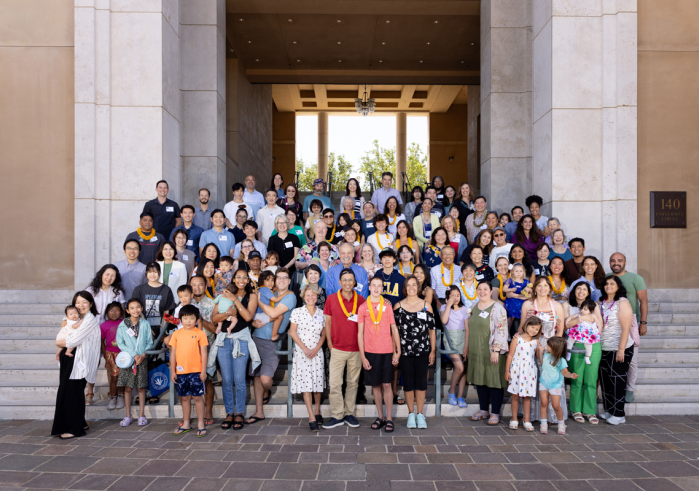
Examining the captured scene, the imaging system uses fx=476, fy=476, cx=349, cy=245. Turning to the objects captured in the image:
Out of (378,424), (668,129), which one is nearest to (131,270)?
(378,424)

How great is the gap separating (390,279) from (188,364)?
261 centimetres

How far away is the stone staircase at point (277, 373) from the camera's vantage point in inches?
231

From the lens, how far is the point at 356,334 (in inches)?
220

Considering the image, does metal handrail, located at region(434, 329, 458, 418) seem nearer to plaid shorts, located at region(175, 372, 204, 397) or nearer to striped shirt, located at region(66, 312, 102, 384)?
plaid shorts, located at region(175, 372, 204, 397)

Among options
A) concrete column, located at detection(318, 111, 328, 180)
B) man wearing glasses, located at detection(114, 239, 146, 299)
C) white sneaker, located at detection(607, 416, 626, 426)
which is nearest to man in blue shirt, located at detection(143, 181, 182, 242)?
man wearing glasses, located at detection(114, 239, 146, 299)

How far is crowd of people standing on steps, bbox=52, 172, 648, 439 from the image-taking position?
5.39 metres

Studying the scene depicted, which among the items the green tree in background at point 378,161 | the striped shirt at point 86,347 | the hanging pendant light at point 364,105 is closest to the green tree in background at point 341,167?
the green tree in background at point 378,161

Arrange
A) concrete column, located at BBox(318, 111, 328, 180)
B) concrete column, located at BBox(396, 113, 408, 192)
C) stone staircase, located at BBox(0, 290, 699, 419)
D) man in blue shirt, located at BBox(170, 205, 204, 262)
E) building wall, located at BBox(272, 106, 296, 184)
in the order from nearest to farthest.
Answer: stone staircase, located at BBox(0, 290, 699, 419) < man in blue shirt, located at BBox(170, 205, 204, 262) < building wall, located at BBox(272, 106, 296, 184) < concrete column, located at BBox(396, 113, 408, 192) < concrete column, located at BBox(318, 111, 328, 180)

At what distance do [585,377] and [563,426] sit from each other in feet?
2.45

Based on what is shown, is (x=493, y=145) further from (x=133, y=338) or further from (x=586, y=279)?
(x=133, y=338)

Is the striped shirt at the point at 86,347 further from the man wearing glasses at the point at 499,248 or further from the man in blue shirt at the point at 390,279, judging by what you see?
the man wearing glasses at the point at 499,248

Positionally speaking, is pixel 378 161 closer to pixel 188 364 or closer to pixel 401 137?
pixel 401 137

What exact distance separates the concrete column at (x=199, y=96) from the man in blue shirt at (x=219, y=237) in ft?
10.2

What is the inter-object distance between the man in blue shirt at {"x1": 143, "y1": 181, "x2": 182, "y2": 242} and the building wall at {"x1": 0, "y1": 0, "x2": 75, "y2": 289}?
1866mm
